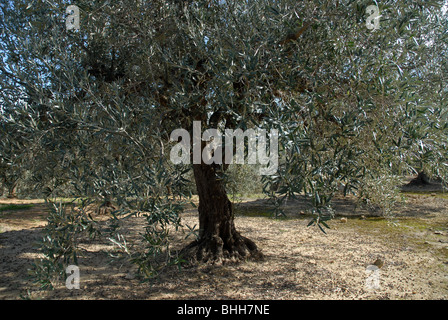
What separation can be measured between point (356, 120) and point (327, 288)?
10.0ft

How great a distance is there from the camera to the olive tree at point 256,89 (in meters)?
3.42

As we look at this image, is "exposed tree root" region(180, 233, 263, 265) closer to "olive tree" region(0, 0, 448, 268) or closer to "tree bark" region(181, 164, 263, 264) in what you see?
"tree bark" region(181, 164, 263, 264)

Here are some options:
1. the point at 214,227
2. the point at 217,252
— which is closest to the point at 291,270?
the point at 217,252

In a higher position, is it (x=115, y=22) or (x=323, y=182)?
(x=115, y=22)

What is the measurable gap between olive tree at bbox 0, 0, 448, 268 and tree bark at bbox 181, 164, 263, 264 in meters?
0.95

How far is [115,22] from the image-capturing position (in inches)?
186

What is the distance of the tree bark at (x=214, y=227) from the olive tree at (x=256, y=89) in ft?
3.11

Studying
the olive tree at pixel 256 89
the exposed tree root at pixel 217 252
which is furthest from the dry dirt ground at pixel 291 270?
the olive tree at pixel 256 89

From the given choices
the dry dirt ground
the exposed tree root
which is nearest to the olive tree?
the dry dirt ground

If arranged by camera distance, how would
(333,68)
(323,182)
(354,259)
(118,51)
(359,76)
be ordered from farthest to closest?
(354,259) → (118,51) → (333,68) → (359,76) → (323,182)

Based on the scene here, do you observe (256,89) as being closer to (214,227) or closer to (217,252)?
(214,227)

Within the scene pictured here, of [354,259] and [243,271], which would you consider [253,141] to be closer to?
[243,271]

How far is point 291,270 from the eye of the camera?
19.9ft

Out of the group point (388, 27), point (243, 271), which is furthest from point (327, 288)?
point (388, 27)
